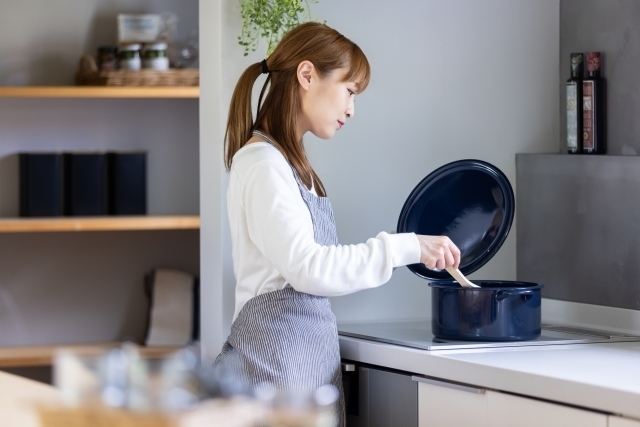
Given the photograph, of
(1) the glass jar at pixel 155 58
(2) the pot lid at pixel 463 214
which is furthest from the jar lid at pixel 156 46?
(2) the pot lid at pixel 463 214

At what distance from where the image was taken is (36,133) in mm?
3186

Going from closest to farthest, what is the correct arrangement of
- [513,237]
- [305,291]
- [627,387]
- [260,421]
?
[260,421] → [627,387] → [305,291] → [513,237]

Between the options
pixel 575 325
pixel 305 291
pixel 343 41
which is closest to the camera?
pixel 305 291

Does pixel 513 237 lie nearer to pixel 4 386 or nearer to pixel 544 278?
pixel 544 278

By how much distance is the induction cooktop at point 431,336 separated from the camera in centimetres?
187

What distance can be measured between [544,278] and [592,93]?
0.48 metres

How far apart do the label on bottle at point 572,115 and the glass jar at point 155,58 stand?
134cm

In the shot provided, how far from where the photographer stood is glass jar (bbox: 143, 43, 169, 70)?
9.84 ft

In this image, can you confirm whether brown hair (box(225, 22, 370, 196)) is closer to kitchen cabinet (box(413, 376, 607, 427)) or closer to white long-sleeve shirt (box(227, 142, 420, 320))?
white long-sleeve shirt (box(227, 142, 420, 320))

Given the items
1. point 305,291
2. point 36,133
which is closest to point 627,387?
point 305,291

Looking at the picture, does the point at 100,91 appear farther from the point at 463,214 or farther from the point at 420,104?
the point at 463,214

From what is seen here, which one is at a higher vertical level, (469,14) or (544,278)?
(469,14)

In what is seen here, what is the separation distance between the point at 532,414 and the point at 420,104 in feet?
3.20

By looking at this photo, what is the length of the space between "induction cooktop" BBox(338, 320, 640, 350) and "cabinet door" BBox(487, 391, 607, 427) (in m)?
0.20
